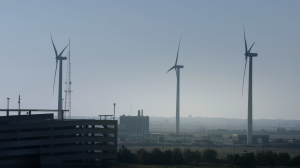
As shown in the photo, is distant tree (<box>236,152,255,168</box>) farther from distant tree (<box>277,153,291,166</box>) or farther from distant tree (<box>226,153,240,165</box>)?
distant tree (<box>277,153,291,166</box>)

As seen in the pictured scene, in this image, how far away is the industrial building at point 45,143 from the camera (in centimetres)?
7525

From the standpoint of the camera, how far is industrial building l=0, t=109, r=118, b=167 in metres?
75.2

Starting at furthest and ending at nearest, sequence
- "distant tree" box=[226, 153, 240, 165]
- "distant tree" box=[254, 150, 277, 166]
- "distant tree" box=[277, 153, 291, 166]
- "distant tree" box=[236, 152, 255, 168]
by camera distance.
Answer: "distant tree" box=[277, 153, 291, 166] → "distant tree" box=[254, 150, 277, 166] → "distant tree" box=[226, 153, 240, 165] → "distant tree" box=[236, 152, 255, 168]

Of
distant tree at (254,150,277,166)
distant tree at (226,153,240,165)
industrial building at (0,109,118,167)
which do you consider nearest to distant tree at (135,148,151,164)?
industrial building at (0,109,118,167)

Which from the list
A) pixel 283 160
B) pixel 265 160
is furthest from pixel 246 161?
pixel 283 160

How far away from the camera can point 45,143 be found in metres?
78.4

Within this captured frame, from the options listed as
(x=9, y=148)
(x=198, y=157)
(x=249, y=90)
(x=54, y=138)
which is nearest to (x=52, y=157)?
(x=54, y=138)

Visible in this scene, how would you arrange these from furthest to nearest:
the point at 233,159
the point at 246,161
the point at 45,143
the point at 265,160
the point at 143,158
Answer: the point at 143,158 → the point at 265,160 → the point at 233,159 → the point at 246,161 → the point at 45,143

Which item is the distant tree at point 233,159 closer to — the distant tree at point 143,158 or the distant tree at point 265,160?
the distant tree at point 265,160

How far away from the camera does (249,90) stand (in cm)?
15512

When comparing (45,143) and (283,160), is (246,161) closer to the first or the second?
(283,160)

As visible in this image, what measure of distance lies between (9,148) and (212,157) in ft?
176

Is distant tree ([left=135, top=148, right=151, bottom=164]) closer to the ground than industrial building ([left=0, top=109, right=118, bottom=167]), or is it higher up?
closer to the ground

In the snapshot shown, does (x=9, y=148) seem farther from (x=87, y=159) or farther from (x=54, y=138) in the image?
(x=87, y=159)
